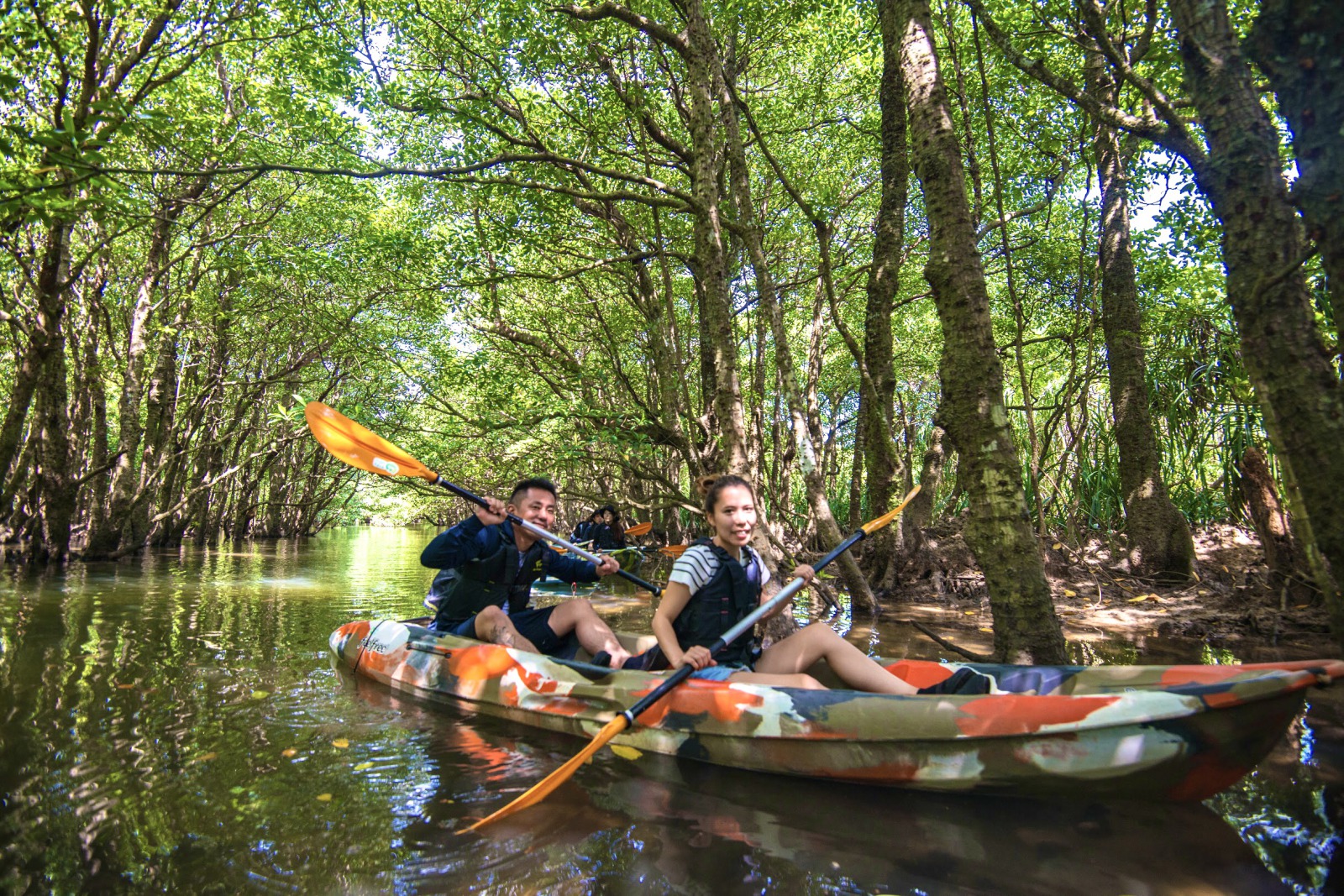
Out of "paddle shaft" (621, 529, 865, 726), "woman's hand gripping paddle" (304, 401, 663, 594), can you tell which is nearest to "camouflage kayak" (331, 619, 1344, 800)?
"paddle shaft" (621, 529, 865, 726)

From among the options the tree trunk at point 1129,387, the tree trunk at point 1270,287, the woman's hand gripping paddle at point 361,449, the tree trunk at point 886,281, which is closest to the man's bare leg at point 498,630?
the woman's hand gripping paddle at point 361,449

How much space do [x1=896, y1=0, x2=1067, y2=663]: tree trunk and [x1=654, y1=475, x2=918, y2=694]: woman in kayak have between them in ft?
2.62

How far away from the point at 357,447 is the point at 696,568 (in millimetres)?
3090

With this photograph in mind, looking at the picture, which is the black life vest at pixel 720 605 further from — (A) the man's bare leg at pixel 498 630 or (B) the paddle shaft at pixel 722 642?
(A) the man's bare leg at pixel 498 630

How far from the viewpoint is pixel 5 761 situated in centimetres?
308

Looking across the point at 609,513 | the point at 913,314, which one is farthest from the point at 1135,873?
the point at 913,314

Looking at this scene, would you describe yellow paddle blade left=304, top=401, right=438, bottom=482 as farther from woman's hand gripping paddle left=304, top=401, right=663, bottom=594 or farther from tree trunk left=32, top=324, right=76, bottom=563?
tree trunk left=32, top=324, right=76, bottom=563

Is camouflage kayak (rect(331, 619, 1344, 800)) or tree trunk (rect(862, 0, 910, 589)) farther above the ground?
tree trunk (rect(862, 0, 910, 589))

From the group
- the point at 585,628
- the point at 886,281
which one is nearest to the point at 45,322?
the point at 585,628

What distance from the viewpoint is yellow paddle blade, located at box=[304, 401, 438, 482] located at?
17.3 feet

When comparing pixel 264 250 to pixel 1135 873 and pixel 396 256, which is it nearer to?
pixel 396 256

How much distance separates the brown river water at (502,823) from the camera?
223cm

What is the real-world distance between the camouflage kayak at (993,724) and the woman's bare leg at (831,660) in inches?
7.0

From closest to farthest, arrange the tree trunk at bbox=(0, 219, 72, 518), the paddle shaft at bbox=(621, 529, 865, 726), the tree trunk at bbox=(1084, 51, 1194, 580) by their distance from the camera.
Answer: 1. the paddle shaft at bbox=(621, 529, 865, 726)
2. the tree trunk at bbox=(1084, 51, 1194, 580)
3. the tree trunk at bbox=(0, 219, 72, 518)
